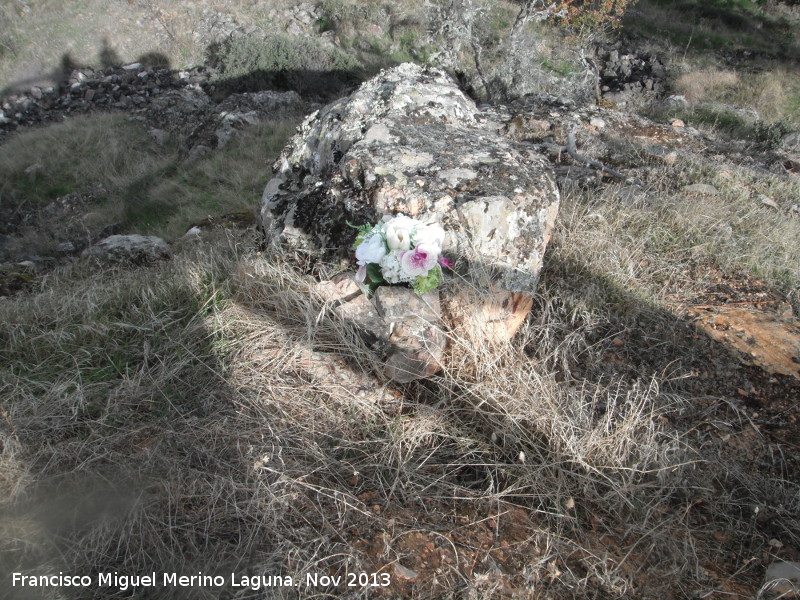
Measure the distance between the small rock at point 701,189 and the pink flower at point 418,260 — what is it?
2.74 meters

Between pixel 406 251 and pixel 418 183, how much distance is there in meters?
0.44

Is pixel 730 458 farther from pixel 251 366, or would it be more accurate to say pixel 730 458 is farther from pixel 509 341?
pixel 251 366

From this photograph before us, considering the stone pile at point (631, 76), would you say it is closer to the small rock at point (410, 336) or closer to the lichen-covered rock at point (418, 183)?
the lichen-covered rock at point (418, 183)

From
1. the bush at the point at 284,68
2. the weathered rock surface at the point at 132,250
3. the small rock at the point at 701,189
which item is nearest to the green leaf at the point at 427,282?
the weathered rock surface at the point at 132,250

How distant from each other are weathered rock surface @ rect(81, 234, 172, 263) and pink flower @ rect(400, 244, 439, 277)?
8.26ft

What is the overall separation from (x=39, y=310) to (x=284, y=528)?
73.4 inches

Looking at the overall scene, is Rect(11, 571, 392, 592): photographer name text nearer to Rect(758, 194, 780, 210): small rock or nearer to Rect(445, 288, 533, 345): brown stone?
Rect(445, 288, 533, 345): brown stone

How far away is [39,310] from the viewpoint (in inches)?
96.3

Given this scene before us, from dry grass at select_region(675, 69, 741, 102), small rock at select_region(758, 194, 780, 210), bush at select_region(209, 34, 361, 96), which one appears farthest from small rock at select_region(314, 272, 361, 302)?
bush at select_region(209, 34, 361, 96)

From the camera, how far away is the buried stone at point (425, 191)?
2146 mm

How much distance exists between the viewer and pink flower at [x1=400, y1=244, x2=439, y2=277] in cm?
196

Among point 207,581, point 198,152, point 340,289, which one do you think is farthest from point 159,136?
point 207,581

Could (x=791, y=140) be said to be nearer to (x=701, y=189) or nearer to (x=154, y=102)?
(x=701, y=189)

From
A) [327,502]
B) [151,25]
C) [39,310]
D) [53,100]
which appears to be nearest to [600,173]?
[327,502]
